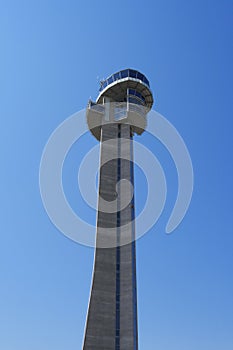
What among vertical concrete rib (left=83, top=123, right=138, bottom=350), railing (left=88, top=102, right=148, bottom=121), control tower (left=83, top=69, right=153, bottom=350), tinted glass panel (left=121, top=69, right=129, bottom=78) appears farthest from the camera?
tinted glass panel (left=121, top=69, right=129, bottom=78)

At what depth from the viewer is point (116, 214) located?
3784 cm

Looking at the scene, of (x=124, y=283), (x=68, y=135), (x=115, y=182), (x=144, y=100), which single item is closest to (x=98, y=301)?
(x=124, y=283)

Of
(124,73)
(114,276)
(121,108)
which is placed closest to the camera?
(114,276)

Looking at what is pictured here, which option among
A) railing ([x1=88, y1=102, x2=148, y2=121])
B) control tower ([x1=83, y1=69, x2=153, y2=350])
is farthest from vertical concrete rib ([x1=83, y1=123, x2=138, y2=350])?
railing ([x1=88, y1=102, x2=148, y2=121])

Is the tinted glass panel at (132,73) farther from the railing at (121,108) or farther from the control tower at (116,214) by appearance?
the railing at (121,108)

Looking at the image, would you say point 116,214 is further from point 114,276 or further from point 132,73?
point 132,73

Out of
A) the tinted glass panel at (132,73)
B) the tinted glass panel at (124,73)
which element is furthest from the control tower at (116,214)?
the tinted glass panel at (132,73)

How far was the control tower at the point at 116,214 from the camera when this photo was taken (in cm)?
3092

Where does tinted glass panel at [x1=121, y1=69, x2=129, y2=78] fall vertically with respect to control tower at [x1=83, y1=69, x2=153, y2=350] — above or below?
above

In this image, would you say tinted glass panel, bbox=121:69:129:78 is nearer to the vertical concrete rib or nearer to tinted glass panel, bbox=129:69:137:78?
tinted glass panel, bbox=129:69:137:78

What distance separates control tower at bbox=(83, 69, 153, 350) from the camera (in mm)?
30922

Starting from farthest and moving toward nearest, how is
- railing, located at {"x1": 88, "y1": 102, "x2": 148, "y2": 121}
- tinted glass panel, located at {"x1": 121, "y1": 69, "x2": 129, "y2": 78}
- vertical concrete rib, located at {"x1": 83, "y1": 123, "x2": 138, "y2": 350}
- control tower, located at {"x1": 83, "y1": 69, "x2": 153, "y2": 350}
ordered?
tinted glass panel, located at {"x1": 121, "y1": 69, "x2": 129, "y2": 78}
railing, located at {"x1": 88, "y1": 102, "x2": 148, "y2": 121}
control tower, located at {"x1": 83, "y1": 69, "x2": 153, "y2": 350}
vertical concrete rib, located at {"x1": 83, "y1": 123, "x2": 138, "y2": 350}

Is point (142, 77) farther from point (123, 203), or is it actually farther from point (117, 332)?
point (117, 332)

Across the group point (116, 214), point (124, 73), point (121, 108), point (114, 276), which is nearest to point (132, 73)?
point (124, 73)
